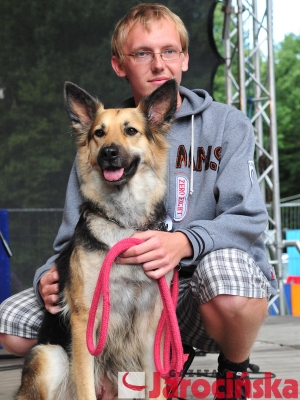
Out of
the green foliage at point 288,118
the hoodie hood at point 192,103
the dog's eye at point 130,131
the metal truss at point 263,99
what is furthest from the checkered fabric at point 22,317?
the green foliage at point 288,118

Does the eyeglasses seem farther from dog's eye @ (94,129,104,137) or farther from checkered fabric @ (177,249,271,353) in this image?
checkered fabric @ (177,249,271,353)

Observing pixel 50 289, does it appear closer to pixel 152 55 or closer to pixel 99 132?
pixel 99 132

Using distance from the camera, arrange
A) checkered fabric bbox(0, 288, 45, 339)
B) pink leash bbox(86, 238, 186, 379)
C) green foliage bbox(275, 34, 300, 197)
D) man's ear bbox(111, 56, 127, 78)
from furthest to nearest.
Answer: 1. green foliage bbox(275, 34, 300, 197)
2. man's ear bbox(111, 56, 127, 78)
3. checkered fabric bbox(0, 288, 45, 339)
4. pink leash bbox(86, 238, 186, 379)

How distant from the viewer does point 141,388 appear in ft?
7.79

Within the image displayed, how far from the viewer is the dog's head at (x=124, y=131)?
2.39 m

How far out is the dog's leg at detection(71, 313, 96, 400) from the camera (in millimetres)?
2193

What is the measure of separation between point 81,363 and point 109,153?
76 cm

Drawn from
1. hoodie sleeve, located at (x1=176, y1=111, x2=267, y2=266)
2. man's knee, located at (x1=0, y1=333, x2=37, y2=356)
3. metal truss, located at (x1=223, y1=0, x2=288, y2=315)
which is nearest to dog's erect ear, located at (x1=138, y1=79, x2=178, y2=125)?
hoodie sleeve, located at (x1=176, y1=111, x2=267, y2=266)

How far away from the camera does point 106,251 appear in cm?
228

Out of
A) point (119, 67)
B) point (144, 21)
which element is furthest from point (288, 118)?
point (144, 21)

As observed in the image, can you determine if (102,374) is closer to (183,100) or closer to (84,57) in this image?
(183,100)

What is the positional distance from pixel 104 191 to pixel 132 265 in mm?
331

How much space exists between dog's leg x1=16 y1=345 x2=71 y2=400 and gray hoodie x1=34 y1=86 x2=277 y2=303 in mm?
361

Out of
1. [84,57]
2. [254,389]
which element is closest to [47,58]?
[84,57]
